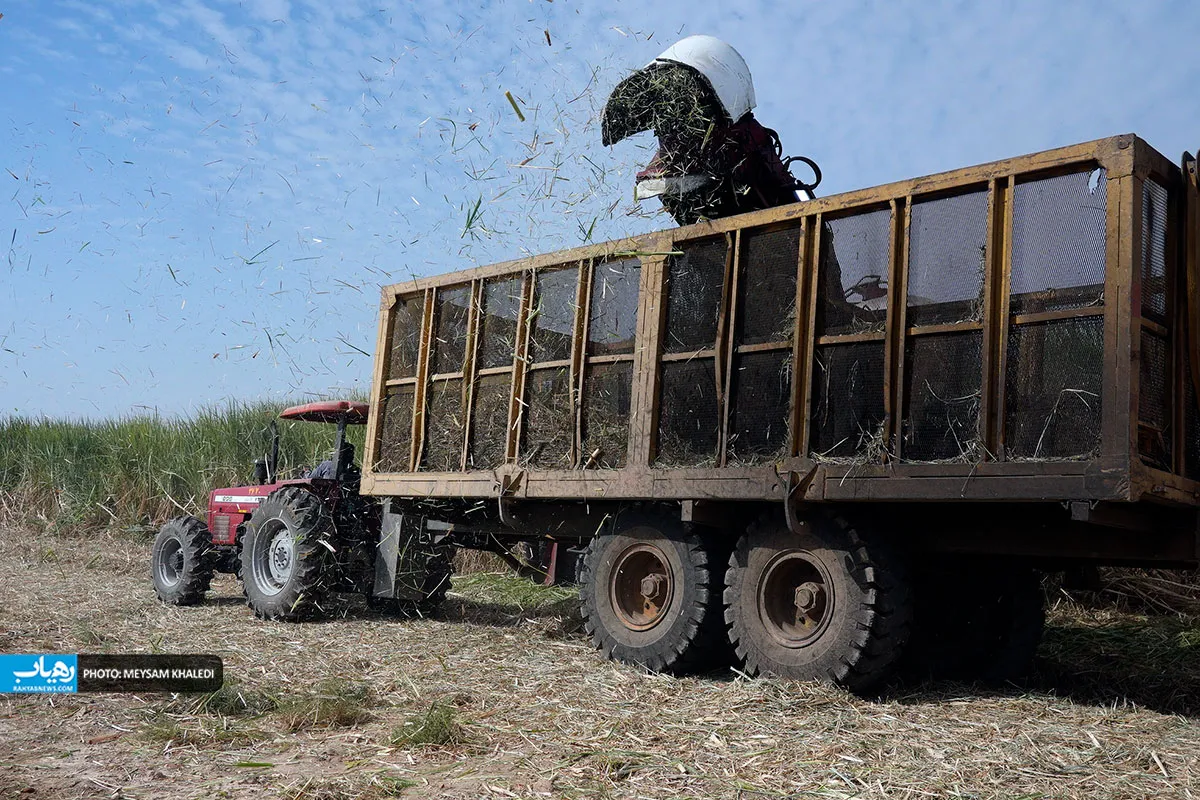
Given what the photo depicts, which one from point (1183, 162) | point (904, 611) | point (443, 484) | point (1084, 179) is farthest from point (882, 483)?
point (443, 484)

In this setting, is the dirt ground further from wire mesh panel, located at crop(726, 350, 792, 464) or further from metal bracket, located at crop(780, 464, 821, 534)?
wire mesh panel, located at crop(726, 350, 792, 464)

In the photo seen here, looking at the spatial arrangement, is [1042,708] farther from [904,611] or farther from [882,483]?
[882,483]

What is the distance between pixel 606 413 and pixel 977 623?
288 cm

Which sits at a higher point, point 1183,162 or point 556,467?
point 1183,162

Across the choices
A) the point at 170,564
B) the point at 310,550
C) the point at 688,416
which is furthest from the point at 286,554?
the point at 688,416

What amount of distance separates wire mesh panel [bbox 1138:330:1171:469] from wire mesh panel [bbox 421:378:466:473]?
4.94m

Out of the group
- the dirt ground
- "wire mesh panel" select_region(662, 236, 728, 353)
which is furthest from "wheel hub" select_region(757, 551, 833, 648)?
"wire mesh panel" select_region(662, 236, 728, 353)

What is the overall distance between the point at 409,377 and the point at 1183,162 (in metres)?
6.01

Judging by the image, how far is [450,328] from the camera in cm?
865

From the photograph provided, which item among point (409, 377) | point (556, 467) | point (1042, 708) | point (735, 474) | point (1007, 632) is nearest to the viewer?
point (1042, 708)

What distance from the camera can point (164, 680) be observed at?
17.8 feet

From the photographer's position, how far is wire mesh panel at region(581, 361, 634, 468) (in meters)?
7.07

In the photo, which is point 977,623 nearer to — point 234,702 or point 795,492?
point 795,492

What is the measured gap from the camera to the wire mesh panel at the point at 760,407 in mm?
6180
